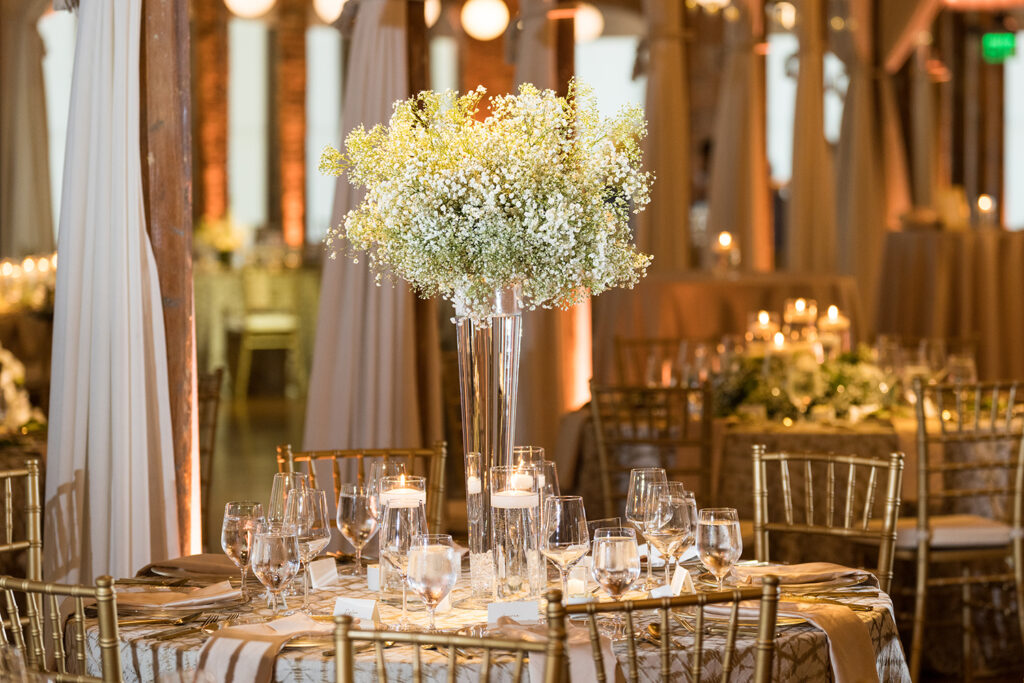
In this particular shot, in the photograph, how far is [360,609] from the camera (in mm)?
2191

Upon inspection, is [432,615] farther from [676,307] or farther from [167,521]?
[676,307]

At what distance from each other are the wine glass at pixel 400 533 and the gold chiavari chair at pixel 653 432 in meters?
2.39

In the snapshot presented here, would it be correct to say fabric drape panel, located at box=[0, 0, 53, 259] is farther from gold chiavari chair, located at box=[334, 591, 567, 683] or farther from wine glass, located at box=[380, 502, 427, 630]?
gold chiavari chair, located at box=[334, 591, 567, 683]

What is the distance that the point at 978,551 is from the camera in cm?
429

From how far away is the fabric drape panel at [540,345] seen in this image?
5.79 meters

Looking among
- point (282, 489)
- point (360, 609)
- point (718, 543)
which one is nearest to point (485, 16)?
point (282, 489)

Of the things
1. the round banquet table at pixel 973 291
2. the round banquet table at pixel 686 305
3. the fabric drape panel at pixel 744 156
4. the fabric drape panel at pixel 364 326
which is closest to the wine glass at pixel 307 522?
the fabric drape panel at pixel 364 326

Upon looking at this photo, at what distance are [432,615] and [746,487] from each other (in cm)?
265

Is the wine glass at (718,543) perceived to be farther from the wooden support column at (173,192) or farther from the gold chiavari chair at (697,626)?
the wooden support column at (173,192)

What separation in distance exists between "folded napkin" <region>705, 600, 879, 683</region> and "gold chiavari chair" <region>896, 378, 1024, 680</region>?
6.81 ft

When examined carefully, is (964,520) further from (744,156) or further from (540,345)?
(744,156)

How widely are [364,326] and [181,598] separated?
2.29m

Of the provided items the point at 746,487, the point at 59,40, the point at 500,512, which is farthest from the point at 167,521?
the point at 59,40

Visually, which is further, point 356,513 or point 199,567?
point 199,567
